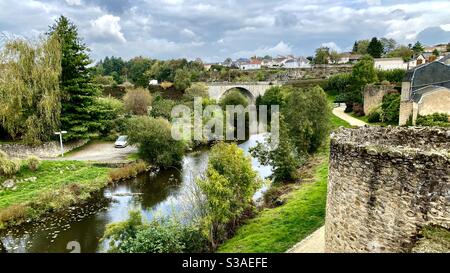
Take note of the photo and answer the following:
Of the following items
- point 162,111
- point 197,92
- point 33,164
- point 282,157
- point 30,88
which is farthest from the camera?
point 197,92

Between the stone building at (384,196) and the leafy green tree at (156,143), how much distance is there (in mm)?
17067

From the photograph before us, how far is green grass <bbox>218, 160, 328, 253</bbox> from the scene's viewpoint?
1203 cm

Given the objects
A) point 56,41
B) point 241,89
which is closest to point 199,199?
point 56,41

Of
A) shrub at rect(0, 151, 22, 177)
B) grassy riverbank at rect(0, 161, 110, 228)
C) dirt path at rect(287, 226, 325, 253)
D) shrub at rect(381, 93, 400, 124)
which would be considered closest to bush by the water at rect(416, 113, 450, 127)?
shrub at rect(381, 93, 400, 124)

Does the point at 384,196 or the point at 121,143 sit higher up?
the point at 384,196

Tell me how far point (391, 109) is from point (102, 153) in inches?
842

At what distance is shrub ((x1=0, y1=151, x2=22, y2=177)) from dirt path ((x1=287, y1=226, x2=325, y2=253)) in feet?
51.8

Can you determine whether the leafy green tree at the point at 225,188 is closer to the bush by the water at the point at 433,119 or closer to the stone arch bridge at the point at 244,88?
the bush by the water at the point at 433,119

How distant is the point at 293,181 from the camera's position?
19859 millimetres

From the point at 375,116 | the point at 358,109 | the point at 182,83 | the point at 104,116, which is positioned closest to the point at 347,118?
the point at 358,109

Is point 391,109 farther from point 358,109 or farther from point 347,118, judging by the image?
point 358,109

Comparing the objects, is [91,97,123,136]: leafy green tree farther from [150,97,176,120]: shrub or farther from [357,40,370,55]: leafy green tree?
[357,40,370,55]: leafy green tree

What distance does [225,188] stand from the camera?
12.8m
